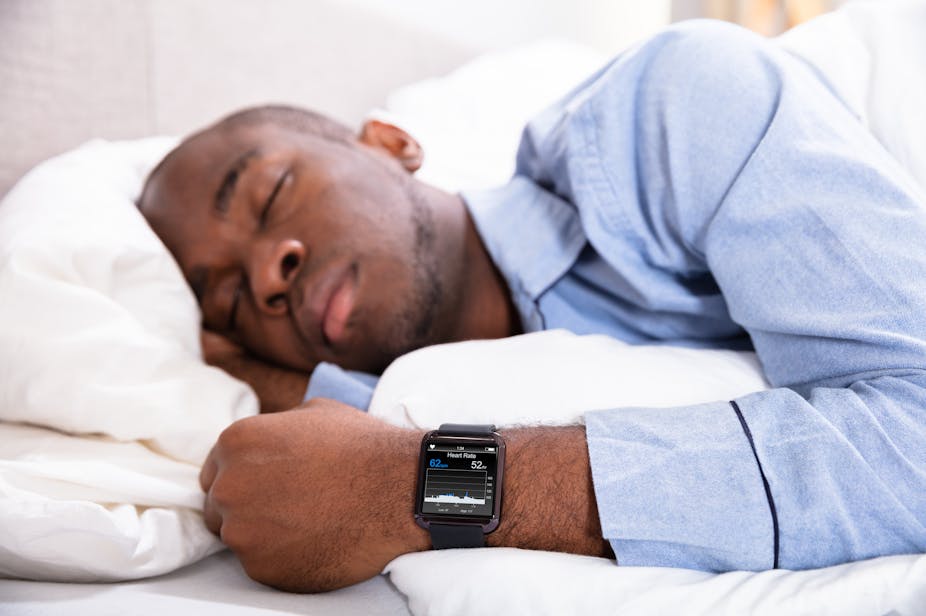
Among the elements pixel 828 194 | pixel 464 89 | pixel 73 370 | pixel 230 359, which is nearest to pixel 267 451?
pixel 73 370

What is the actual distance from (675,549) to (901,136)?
0.61 m

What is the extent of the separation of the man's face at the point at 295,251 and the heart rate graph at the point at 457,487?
1.50ft

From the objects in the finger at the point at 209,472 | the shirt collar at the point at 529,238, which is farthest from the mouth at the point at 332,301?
the finger at the point at 209,472

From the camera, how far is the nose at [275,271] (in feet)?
3.79

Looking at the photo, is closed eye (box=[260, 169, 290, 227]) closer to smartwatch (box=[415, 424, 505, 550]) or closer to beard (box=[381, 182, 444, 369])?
beard (box=[381, 182, 444, 369])

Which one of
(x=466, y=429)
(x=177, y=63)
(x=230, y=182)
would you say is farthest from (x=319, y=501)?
(x=177, y=63)

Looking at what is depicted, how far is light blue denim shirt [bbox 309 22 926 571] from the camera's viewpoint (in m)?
0.70

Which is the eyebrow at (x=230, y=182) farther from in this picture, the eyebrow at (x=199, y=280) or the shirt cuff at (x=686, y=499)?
the shirt cuff at (x=686, y=499)

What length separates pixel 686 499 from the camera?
2.31 feet

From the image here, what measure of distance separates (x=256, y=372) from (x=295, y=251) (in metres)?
0.19

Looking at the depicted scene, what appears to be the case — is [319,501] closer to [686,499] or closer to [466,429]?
[466,429]

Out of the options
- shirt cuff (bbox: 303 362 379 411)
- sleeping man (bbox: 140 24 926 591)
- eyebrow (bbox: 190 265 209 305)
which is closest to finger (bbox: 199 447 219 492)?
sleeping man (bbox: 140 24 926 591)

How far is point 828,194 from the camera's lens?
81cm

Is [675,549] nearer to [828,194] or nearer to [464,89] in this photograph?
[828,194]
